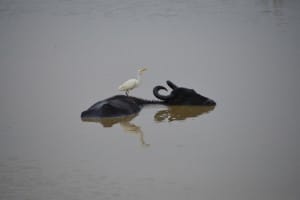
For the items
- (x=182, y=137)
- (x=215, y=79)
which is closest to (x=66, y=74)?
(x=215, y=79)

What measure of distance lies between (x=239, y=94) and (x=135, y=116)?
207 centimetres

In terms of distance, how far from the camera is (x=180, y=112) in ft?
46.4

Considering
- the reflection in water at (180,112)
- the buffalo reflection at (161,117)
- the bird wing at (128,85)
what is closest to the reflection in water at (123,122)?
the buffalo reflection at (161,117)

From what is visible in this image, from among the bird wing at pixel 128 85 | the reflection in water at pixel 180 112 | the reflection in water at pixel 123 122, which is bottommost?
the reflection in water at pixel 123 122

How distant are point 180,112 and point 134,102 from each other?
0.80m

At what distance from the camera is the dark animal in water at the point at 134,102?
44.7ft

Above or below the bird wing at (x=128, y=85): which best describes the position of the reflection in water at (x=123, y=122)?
below

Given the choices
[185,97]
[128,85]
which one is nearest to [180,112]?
[185,97]

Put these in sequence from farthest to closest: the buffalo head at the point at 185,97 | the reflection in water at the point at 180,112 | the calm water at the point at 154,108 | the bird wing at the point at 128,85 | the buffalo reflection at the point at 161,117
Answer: the bird wing at the point at 128,85, the buffalo head at the point at 185,97, the reflection in water at the point at 180,112, the buffalo reflection at the point at 161,117, the calm water at the point at 154,108

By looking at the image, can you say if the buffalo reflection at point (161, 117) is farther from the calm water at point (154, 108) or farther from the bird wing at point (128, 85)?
the bird wing at point (128, 85)

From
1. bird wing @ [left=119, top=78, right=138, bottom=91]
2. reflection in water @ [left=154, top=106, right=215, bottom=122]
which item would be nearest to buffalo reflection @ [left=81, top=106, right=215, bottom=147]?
reflection in water @ [left=154, top=106, right=215, bottom=122]

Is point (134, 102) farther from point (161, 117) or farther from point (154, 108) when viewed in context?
point (161, 117)

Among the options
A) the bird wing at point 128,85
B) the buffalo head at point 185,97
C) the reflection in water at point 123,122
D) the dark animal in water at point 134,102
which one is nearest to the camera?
the reflection in water at point 123,122

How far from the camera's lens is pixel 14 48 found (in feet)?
66.8
